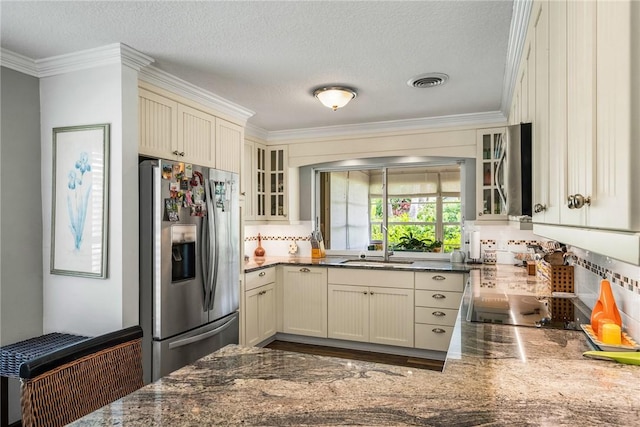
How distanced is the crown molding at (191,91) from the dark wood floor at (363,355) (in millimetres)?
2319

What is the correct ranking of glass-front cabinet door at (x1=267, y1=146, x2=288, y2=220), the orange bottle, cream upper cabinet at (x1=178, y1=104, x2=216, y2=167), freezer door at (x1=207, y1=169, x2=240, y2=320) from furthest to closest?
glass-front cabinet door at (x1=267, y1=146, x2=288, y2=220) → cream upper cabinet at (x1=178, y1=104, x2=216, y2=167) → freezer door at (x1=207, y1=169, x2=240, y2=320) → the orange bottle

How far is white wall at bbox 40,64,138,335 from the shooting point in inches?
96.0

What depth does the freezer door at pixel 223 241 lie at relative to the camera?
291 cm

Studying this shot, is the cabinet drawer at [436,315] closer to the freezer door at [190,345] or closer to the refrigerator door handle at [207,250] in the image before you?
the freezer door at [190,345]

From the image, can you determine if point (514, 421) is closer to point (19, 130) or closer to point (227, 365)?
point (227, 365)

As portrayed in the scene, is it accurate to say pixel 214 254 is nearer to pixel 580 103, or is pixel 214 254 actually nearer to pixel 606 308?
pixel 606 308

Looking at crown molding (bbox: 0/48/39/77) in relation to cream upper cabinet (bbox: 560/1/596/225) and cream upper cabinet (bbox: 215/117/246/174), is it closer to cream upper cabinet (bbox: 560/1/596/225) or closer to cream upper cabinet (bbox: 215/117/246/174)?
cream upper cabinet (bbox: 215/117/246/174)

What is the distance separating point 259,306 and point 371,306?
3.60 ft

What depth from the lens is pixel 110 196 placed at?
2.46 m

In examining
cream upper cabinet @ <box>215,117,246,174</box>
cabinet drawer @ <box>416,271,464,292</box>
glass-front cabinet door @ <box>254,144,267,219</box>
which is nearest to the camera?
cream upper cabinet @ <box>215,117,246,174</box>

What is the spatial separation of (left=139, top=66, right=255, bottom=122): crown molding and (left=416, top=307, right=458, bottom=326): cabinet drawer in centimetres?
244

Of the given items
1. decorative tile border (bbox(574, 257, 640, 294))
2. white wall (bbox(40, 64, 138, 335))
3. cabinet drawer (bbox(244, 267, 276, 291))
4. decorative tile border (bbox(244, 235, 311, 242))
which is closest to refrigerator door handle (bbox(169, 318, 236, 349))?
white wall (bbox(40, 64, 138, 335))

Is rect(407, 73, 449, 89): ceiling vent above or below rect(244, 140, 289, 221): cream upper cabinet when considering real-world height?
above

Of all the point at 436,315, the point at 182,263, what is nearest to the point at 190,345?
the point at 182,263
